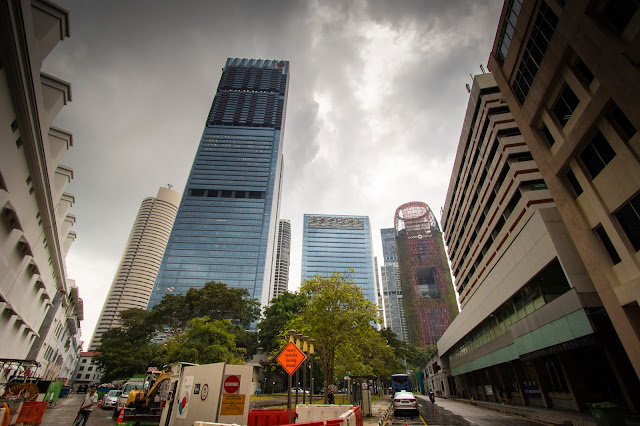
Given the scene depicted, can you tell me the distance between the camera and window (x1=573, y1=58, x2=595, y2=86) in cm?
1378

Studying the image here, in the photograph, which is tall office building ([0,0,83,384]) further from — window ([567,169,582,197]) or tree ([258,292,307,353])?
tree ([258,292,307,353])

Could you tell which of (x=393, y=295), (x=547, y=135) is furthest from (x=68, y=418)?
(x=393, y=295)

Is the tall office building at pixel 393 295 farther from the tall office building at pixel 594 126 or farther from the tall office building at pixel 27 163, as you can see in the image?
the tall office building at pixel 27 163

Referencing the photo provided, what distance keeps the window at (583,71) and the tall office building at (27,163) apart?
23.1m

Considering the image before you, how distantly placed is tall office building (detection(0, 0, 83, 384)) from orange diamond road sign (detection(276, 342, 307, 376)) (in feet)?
43.0

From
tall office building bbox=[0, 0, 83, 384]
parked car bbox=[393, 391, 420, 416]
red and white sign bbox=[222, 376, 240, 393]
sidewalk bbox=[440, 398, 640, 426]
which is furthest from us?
parked car bbox=[393, 391, 420, 416]

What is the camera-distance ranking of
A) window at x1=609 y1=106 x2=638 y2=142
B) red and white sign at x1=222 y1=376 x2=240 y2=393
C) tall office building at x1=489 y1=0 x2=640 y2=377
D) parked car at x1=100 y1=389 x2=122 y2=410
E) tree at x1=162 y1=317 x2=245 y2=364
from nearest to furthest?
red and white sign at x1=222 y1=376 x2=240 y2=393
tall office building at x1=489 y1=0 x2=640 y2=377
window at x1=609 y1=106 x2=638 y2=142
parked car at x1=100 y1=389 x2=122 y2=410
tree at x1=162 y1=317 x2=245 y2=364

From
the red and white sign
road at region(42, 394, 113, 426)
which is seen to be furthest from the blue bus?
the red and white sign

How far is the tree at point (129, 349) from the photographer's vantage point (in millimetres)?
52644

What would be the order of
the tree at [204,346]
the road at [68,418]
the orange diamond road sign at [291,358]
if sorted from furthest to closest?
the tree at [204,346], the road at [68,418], the orange diamond road sign at [291,358]

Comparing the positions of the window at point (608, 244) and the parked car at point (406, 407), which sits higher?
the window at point (608, 244)

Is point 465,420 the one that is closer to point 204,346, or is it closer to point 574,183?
point 574,183

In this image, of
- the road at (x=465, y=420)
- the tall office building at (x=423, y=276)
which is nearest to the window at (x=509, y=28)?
the road at (x=465, y=420)


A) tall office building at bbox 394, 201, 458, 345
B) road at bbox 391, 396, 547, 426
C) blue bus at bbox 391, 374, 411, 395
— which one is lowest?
road at bbox 391, 396, 547, 426
